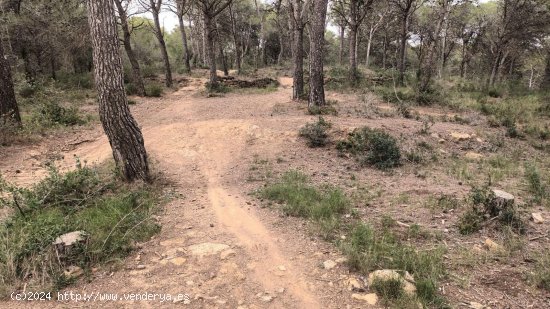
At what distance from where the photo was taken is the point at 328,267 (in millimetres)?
4199

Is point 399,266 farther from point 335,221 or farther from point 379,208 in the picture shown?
point 379,208

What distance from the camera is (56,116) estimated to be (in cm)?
1106

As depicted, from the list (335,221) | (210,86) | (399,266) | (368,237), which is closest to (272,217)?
(335,221)

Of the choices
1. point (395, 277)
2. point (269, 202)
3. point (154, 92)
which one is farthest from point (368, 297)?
point (154, 92)

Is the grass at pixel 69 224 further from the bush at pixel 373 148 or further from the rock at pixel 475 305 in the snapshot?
the bush at pixel 373 148

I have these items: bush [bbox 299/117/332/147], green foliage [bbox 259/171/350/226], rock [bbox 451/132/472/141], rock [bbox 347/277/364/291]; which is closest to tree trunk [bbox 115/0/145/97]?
bush [bbox 299/117/332/147]

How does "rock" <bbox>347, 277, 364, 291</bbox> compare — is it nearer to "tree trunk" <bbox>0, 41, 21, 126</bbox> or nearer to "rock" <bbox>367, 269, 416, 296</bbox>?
"rock" <bbox>367, 269, 416, 296</bbox>

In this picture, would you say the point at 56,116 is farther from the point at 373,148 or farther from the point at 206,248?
the point at 373,148

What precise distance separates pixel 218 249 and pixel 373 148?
4.59 metres

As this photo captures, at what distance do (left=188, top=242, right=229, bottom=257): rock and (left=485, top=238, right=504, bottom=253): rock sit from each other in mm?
3129

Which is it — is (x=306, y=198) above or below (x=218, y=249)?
above

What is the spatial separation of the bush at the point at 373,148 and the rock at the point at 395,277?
13.3 ft

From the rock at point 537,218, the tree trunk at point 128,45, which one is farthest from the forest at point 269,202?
the tree trunk at point 128,45

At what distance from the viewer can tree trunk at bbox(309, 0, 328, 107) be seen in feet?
36.9
